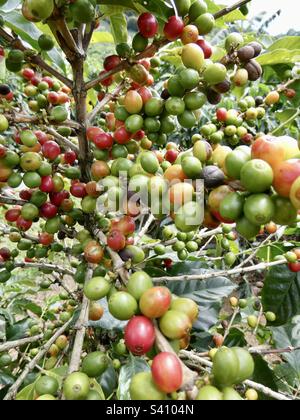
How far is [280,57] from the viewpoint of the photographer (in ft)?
4.64

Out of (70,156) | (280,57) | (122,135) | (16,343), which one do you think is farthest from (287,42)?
(16,343)

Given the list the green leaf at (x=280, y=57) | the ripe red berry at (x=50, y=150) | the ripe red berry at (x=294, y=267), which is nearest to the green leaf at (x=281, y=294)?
the ripe red berry at (x=294, y=267)

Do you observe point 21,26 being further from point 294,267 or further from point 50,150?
point 294,267

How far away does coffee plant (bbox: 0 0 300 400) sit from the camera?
691 millimetres

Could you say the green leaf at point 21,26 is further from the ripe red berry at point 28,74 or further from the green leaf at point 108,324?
the green leaf at point 108,324

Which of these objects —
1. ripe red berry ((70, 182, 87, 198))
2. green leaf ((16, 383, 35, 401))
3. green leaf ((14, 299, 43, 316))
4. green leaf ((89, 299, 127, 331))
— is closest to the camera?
green leaf ((16, 383, 35, 401))

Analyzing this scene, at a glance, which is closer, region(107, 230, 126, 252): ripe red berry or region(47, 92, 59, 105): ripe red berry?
region(107, 230, 126, 252): ripe red berry

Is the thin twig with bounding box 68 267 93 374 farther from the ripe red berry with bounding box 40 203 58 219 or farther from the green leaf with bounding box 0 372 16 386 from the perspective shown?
the green leaf with bounding box 0 372 16 386

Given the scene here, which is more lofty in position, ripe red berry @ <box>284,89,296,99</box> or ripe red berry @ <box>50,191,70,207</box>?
ripe red berry @ <box>284,89,296,99</box>

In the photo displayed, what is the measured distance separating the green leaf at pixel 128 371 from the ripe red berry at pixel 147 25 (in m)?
1.01

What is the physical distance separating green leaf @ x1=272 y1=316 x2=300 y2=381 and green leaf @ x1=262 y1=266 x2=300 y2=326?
0.31ft

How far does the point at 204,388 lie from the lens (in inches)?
24.8

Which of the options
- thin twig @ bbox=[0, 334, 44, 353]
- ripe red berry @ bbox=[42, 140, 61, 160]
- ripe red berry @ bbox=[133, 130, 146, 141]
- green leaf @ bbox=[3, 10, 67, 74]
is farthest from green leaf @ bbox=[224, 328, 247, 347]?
green leaf @ bbox=[3, 10, 67, 74]
